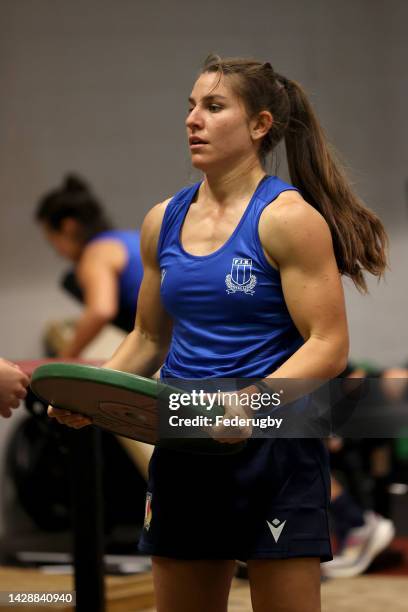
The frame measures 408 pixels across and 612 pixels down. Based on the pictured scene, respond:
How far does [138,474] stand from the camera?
460cm

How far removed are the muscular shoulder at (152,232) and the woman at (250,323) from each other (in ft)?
0.17

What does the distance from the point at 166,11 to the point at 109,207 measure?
104 cm

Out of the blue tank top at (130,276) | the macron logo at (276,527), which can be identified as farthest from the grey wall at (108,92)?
the macron logo at (276,527)

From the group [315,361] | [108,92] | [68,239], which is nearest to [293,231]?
[315,361]

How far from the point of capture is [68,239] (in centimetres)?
398

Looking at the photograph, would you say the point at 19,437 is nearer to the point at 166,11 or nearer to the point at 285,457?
the point at 166,11

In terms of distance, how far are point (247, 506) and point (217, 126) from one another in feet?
2.10

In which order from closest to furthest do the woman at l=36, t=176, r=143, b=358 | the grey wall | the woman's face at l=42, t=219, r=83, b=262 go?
the woman at l=36, t=176, r=143, b=358 < the woman's face at l=42, t=219, r=83, b=262 < the grey wall

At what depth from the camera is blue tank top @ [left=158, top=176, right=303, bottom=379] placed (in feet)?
5.51

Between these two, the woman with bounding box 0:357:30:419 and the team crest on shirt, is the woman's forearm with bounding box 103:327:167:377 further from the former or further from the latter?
the team crest on shirt

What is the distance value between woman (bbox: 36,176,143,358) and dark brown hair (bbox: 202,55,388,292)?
6.15 ft

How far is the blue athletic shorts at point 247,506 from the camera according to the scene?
5.45 ft

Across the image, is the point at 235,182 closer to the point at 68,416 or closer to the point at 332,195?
the point at 332,195

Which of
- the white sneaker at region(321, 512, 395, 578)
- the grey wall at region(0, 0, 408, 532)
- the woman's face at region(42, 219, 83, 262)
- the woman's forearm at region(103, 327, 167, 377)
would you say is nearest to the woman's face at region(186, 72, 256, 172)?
the woman's forearm at region(103, 327, 167, 377)
